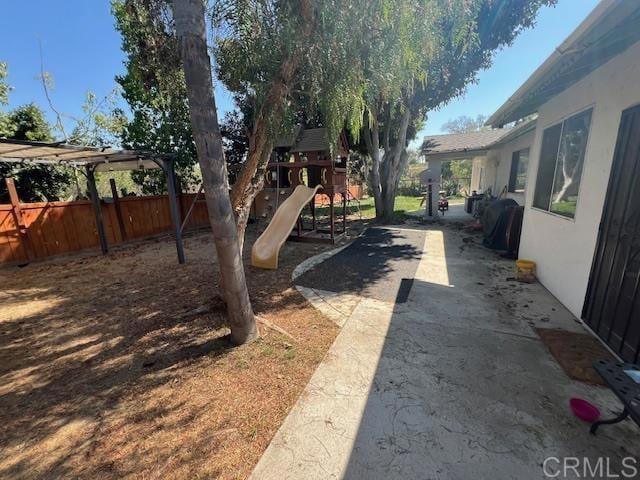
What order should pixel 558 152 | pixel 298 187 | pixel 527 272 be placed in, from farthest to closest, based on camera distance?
pixel 298 187
pixel 527 272
pixel 558 152

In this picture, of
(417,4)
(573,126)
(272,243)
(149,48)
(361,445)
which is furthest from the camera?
(272,243)

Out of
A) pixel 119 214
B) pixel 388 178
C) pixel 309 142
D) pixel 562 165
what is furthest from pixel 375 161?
pixel 119 214

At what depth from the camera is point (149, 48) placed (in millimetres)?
3436

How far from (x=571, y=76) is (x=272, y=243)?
5.30 meters

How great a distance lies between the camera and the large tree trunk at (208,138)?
2123 millimetres

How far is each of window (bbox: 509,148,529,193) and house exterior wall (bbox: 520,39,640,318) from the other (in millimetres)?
4416

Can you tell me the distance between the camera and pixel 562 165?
3.90 meters

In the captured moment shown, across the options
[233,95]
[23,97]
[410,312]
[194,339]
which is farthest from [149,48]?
[23,97]

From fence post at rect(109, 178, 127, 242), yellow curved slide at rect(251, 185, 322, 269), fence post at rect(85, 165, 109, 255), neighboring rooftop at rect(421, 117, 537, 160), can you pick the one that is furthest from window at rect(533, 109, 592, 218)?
A: fence post at rect(109, 178, 127, 242)

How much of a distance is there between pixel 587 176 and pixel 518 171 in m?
6.56

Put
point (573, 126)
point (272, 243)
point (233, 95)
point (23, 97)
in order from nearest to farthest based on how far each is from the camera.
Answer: point (573, 126) < point (233, 95) < point (272, 243) < point (23, 97)

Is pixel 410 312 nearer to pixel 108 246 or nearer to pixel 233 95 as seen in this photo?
pixel 233 95

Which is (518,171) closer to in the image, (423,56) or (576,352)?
(423,56)

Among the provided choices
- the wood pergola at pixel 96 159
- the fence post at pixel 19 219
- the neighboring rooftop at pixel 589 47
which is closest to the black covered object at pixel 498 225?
the neighboring rooftop at pixel 589 47
